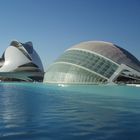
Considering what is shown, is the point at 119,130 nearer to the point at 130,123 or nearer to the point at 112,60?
the point at 130,123

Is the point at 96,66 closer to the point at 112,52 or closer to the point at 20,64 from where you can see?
the point at 112,52

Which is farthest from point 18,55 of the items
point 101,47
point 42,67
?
point 101,47

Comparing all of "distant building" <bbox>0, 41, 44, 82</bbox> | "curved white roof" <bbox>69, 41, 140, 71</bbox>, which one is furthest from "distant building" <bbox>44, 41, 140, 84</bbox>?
"distant building" <bbox>0, 41, 44, 82</bbox>

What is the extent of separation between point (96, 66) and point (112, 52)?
6.33 m

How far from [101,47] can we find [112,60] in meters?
6.21

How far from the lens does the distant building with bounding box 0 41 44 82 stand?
318ft

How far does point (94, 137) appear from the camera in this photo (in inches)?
364

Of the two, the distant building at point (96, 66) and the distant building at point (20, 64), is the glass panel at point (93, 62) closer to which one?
the distant building at point (96, 66)

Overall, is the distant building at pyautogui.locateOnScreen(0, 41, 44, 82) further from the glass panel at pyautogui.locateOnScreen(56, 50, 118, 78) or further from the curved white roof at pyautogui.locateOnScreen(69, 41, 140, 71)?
the glass panel at pyautogui.locateOnScreen(56, 50, 118, 78)

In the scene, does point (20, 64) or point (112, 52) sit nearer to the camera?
point (112, 52)

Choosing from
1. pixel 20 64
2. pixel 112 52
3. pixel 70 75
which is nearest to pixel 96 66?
pixel 70 75

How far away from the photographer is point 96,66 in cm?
5581

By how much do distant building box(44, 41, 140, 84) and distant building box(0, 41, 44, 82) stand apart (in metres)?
30.8

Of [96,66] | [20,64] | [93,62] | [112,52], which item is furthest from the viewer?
[20,64]
